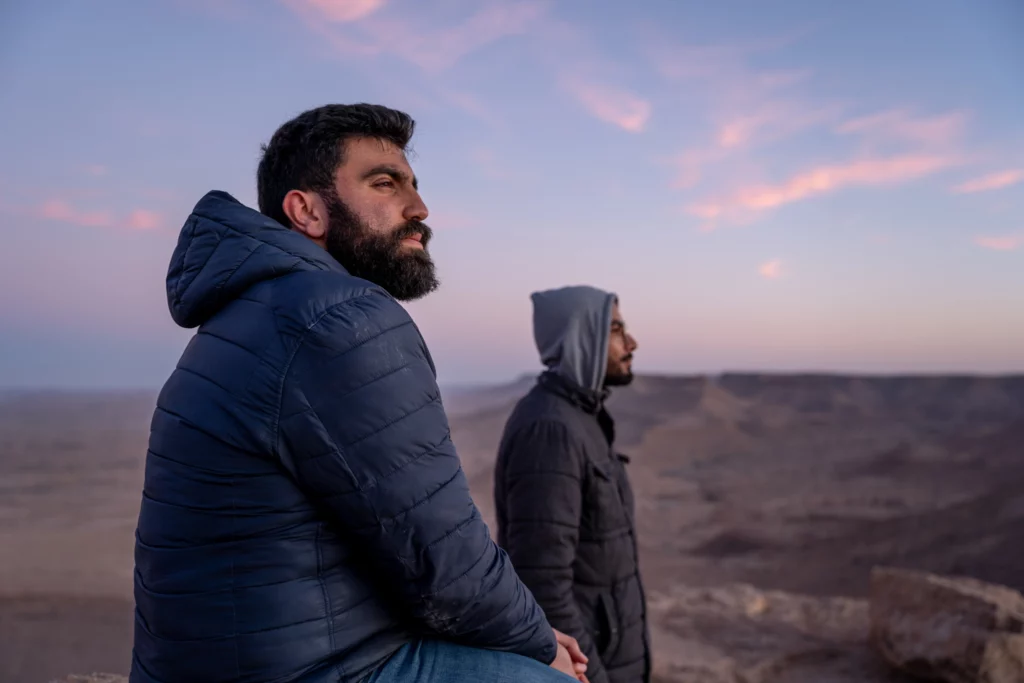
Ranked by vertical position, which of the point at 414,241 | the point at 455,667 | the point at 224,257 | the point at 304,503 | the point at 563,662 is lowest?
the point at 563,662

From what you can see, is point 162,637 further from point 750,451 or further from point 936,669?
point 750,451

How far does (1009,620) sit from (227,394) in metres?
6.52

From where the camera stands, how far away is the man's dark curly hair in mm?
1985

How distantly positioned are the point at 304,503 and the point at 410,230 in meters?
0.89

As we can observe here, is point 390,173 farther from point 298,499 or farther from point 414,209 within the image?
point 298,499

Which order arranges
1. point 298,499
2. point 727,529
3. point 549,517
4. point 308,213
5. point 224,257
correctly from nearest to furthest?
point 298,499, point 224,257, point 308,213, point 549,517, point 727,529

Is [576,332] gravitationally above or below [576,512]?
above

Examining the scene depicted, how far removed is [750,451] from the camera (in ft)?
102

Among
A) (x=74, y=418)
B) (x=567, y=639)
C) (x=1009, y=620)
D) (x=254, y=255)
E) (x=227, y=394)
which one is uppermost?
(x=254, y=255)

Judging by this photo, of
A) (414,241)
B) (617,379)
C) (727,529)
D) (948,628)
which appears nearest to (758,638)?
(948,628)

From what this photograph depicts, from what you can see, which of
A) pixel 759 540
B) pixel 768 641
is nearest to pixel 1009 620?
pixel 768 641

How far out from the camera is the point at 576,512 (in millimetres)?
2982

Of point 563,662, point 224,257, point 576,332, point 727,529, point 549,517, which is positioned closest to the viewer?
point 224,257

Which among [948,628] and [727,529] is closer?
[948,628]
